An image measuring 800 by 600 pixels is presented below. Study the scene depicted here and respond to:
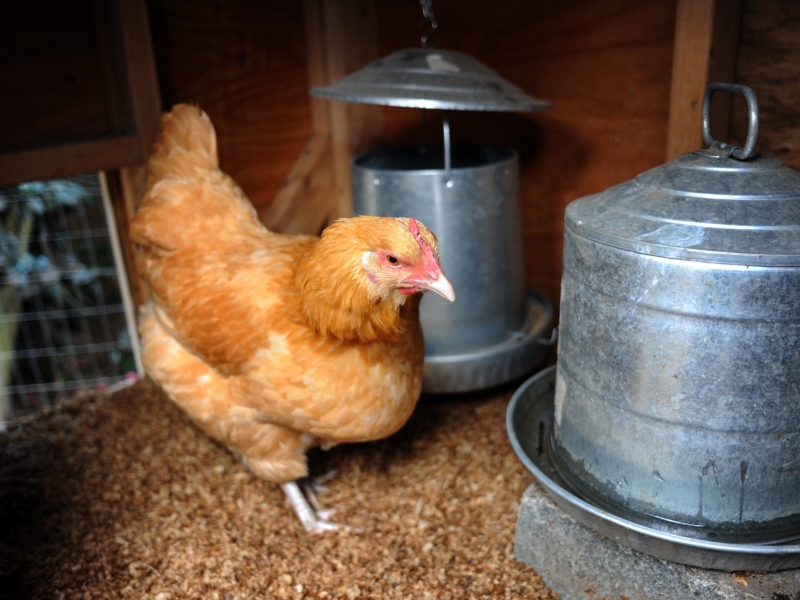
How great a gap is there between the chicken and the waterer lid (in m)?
0.38

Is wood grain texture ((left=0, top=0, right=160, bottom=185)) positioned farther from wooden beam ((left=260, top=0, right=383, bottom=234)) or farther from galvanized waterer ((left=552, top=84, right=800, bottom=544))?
galvanized waterer ((left=552, top=84, right=800, bottom=544))

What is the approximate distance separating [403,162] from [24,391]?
2.13m

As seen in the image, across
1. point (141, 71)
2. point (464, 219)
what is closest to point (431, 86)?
point (464, 219)

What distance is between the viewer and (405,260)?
1255mm

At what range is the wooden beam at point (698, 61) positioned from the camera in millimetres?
1601

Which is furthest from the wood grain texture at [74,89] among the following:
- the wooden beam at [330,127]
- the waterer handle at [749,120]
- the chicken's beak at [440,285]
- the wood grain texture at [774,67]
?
→ the wood grain texture at [774,67]

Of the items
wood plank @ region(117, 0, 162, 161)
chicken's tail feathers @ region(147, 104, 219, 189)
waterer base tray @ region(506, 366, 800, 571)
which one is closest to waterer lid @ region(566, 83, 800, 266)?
waterer base tray @ region(506, 366, 800, 571)

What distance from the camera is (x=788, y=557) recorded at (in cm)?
115

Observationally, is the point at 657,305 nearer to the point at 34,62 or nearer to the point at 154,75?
the point at 154,75

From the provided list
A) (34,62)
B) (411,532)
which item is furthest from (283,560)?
(34,62)

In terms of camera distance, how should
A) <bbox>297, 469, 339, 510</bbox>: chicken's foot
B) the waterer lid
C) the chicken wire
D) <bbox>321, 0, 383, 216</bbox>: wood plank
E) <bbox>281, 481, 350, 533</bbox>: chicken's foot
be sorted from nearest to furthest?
the waterer lid
<bbox>281, 481, 350, 533</bbox>: chicken's foot
<bbox>297, 469, 339, 510</bbox>: chicken's foot
<bbox>321, 0, 383, 216</bbox>: wood plank
the chicken wire

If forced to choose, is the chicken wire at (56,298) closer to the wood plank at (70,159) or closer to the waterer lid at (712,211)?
the wood plank at (70,159)

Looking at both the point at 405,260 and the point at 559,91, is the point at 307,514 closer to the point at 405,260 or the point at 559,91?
the point at 405,260

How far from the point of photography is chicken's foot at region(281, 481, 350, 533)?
5.69ft
